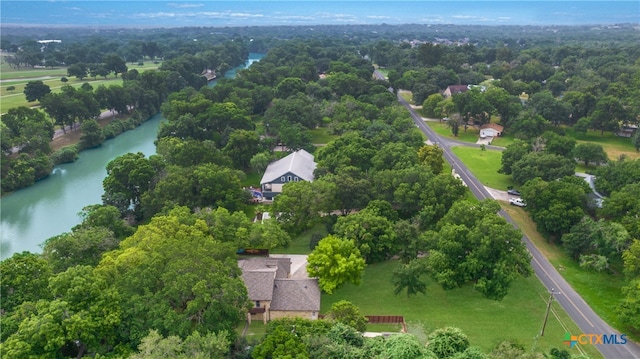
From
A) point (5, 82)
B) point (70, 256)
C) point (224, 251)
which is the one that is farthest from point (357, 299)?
point (5, 82)

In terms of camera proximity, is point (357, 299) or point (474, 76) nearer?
point (357, 299)

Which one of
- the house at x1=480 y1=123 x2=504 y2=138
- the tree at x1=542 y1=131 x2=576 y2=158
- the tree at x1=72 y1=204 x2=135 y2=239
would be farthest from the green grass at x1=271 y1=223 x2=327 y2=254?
the house at x1=480 y1=123 x2=504 y2=138

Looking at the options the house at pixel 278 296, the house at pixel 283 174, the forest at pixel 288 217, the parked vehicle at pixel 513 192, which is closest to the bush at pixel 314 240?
the forest at pixel 288 217

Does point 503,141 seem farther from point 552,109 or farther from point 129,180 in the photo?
point 129,180

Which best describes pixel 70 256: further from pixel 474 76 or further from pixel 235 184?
pixel 474 76

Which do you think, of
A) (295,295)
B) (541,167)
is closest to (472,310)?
(295,295)

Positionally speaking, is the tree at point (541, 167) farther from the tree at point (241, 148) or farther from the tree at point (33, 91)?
the tree at point (33, 91)
